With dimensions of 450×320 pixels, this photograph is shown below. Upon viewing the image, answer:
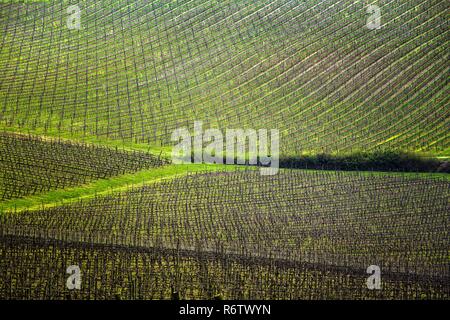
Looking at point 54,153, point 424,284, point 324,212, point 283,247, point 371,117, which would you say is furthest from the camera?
point 371,117

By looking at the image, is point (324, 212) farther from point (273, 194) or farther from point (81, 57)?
point (81, 57)

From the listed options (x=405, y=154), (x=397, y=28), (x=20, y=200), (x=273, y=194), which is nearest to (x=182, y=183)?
(x=273, y=194)

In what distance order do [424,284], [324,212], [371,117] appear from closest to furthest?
[424,284] < [324,212] < [371,117]

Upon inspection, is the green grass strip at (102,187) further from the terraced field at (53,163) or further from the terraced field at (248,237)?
the terraced field at (248,237)

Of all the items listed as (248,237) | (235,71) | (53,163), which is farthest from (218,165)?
(235,71)

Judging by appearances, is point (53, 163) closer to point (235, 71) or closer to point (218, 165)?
point (218, 165)

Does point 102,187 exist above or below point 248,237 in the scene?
above
